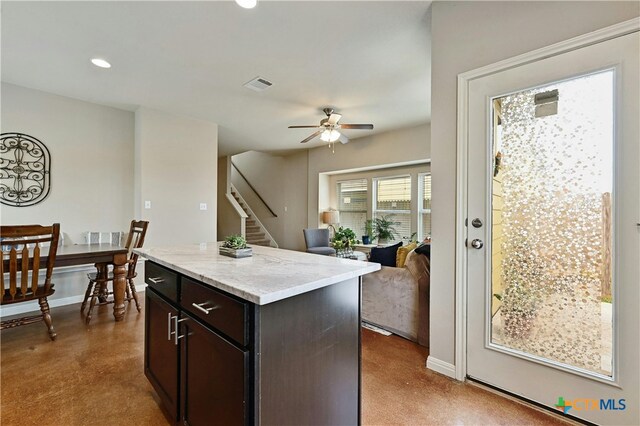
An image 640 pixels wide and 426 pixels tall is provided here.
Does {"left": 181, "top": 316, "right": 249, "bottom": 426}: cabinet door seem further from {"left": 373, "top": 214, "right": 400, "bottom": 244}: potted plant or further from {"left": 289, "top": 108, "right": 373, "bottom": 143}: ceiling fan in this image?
{"left": 373, "top": 214, "right": 400, "bottom": 244}: potted plant

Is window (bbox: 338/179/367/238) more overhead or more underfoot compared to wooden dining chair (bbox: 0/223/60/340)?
more overhead

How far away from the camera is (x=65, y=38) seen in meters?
2.48

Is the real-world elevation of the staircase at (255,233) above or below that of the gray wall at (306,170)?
below

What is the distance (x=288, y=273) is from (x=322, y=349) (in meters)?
0.35

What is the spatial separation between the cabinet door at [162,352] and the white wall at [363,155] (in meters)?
4.69

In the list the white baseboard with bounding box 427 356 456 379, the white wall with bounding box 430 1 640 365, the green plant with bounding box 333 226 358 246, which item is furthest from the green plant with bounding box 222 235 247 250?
the green plant with bounding box 333 226 358 246

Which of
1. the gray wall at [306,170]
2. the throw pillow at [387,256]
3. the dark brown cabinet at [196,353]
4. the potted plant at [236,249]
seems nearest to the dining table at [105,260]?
the dark brown cabinet at [196,353]

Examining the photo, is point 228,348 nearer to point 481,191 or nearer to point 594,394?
point 481,191

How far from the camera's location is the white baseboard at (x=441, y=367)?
6.40 feet

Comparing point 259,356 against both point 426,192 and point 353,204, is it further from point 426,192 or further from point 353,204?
point 353,204

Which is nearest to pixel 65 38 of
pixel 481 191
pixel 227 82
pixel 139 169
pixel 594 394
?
pixel 227 82

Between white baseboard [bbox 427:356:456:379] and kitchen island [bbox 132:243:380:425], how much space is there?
0.92m

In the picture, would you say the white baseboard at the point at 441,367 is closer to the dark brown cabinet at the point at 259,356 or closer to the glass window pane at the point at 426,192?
the dark brown cabinet at the point at 259,356

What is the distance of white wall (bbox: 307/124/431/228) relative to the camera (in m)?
5.15
